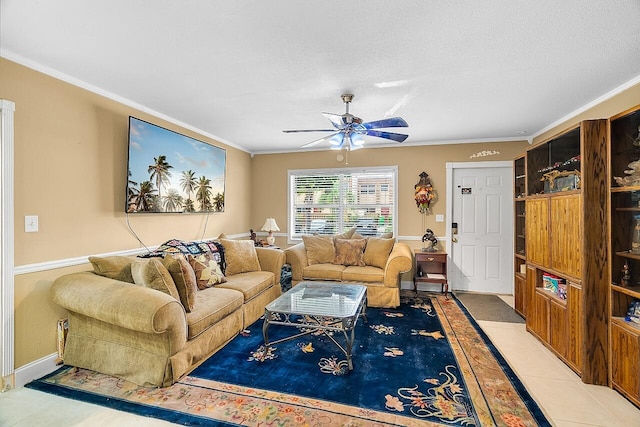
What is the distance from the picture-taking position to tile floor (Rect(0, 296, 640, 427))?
1.84 m

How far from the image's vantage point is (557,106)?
10.7 ft

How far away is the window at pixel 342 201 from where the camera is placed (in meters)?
5.16

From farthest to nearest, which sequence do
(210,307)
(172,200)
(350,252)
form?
1. (350,252)
2. (172,200)
3. (210,307)

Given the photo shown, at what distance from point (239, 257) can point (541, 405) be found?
324 cm

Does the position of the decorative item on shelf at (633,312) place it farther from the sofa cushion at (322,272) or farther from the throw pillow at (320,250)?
the throw pillow at (320,250)

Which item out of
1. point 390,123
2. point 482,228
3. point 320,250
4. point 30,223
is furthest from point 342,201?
point 30,223

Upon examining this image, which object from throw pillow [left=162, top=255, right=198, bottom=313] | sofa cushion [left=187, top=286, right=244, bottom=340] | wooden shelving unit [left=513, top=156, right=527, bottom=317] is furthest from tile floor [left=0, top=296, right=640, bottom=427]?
wooden shelving unit [left=513, top=156, right=527, bottom=317]

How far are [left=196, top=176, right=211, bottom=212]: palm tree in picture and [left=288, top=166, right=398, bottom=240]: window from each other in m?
1.68

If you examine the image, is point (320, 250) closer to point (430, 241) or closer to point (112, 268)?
point (430, 241)

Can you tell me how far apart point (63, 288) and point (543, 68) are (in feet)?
13.7

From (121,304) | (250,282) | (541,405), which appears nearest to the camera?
(541,405)

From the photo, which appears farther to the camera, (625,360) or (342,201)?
(342,201)

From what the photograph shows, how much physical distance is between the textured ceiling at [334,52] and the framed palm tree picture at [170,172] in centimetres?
38

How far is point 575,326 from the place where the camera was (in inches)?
94.5
